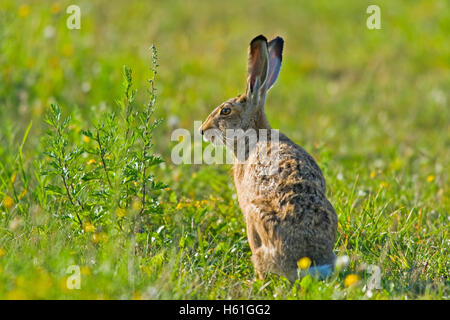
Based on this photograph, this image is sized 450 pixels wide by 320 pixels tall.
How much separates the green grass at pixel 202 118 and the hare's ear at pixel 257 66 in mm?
1112

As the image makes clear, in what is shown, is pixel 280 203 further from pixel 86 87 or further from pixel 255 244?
pixel 86 87

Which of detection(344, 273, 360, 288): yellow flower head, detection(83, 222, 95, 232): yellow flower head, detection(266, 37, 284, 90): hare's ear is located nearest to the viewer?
detection(344, 273, 360, 288): yellow flower head

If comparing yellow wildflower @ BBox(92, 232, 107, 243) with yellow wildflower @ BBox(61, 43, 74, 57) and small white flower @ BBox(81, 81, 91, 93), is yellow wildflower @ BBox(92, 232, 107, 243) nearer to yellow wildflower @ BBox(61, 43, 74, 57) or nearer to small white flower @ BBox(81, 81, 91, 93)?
small white flower @ BBox(81, 81, 91, 93)

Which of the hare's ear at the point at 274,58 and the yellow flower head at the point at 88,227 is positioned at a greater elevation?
the hare's ear at the point at 274,58

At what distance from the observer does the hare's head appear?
5.12 meters

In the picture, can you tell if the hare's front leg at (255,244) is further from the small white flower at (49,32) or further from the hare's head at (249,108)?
the small white flower at (49,32)

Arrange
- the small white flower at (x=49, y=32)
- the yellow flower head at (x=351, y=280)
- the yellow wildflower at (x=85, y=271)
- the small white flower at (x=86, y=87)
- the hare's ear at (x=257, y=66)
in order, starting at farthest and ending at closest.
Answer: the small white flower at (x=49, y=32), the small white flower at (x=86, y=87), the hare's ear at (x=257, y=66), the yellow flower head at (x=351, y=280), the yellow wildflower at (x=85, y=271)

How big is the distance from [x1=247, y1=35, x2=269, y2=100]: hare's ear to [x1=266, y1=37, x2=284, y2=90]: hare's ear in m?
0.34

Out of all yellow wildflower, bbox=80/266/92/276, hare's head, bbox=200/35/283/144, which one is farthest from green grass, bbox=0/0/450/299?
hare's head, bbox=200/35/283/144

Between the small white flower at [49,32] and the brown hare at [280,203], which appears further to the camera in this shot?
the small white flower at [49,32]

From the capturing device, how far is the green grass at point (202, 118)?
428 cm

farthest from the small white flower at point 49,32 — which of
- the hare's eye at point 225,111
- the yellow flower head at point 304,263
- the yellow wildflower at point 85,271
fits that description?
the yellow flower head at point 304,263

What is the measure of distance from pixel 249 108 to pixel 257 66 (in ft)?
1.23

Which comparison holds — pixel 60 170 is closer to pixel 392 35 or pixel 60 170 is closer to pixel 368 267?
pixel 368 267
